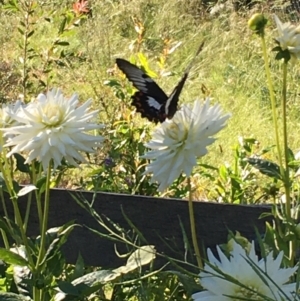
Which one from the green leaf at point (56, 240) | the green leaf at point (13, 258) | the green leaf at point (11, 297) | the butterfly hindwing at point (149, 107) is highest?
the butterfly hindwing at point (149, 107)

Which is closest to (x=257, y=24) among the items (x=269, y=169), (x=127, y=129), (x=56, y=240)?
(x=269, y=169)

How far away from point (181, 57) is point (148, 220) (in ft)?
11.9

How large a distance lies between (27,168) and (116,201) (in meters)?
0.22

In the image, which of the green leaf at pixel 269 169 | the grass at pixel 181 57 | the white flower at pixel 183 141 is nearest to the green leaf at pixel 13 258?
the white flower at pixel 183 141

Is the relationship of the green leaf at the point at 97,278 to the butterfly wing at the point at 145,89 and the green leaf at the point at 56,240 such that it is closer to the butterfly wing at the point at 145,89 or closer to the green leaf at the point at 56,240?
the green leaf at the point at 56,240

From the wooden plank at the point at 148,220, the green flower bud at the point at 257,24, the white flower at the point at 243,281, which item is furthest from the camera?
the wooden plank at the point at 148,220

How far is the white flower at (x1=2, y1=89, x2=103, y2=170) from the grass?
6.20 ft

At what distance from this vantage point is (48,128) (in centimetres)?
87

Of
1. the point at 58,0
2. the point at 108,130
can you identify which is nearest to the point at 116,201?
the point at 108,130

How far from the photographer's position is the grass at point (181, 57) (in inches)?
139

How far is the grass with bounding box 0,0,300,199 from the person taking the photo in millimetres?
3543

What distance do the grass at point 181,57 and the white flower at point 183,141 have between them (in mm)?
1946

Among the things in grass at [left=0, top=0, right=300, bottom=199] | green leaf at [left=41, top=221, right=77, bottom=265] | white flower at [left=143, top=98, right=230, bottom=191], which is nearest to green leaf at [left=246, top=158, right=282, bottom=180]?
white flower at [left=143, top=98, right=230, bottom=191]

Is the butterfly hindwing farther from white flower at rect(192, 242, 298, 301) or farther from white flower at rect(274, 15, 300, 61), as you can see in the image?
white flower at rect(192, 242, 298, 301)
